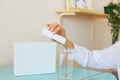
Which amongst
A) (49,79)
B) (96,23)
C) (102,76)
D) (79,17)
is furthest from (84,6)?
(49,79)

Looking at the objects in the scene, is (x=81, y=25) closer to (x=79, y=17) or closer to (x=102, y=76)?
(x=79, y=17)

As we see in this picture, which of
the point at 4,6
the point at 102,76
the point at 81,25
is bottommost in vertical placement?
the point at 102,76

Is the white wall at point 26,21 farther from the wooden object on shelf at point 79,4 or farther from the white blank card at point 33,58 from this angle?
the white blank card at point 33,58

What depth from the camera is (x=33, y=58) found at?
1035 mm

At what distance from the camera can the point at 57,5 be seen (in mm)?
1625

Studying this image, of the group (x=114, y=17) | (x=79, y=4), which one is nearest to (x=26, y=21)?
(x=79, y=4)

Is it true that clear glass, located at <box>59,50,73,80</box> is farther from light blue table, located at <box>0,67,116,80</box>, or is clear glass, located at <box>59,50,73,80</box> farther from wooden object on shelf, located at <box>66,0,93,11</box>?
wooden object on shelf, located at <box>66,0,93,11</box>

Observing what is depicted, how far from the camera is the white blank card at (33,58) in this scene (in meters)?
1.00

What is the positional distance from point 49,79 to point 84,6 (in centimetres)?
96

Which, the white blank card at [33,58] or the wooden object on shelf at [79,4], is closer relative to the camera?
the white blank card at [33,58]

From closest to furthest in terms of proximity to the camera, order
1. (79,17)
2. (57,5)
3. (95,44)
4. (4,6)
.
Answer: (4,6), (57,5), (79,17), (95,44)

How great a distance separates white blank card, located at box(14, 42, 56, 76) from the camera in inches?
39.5

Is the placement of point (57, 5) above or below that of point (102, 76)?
above

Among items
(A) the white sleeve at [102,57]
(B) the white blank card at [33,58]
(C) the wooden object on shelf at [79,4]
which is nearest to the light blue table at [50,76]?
(B) the white blank card at [33,58]
